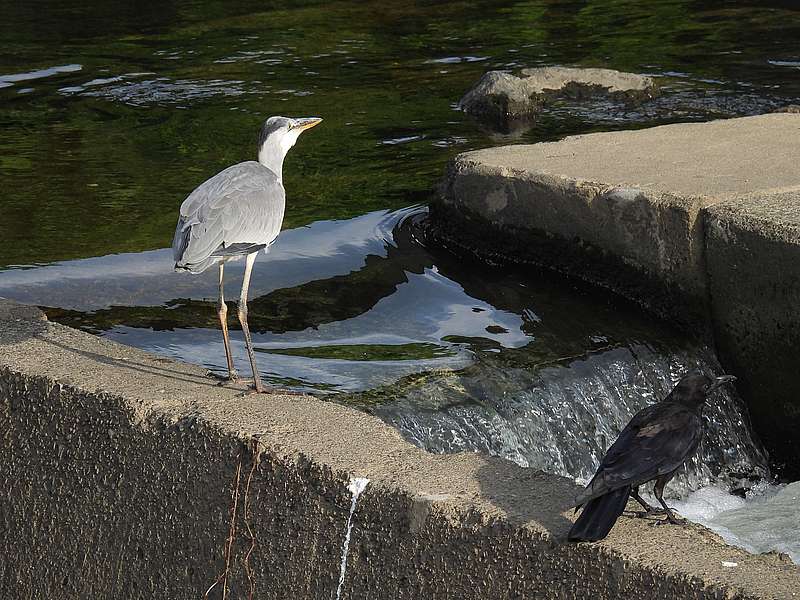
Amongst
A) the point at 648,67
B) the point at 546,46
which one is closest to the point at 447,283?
the point at 648,67

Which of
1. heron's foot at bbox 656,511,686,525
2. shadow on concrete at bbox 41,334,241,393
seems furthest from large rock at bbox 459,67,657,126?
heron's foot at bbox 656,511,686,525

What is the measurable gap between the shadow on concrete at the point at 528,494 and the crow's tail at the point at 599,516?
8 centimetres

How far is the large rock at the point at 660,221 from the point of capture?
5617 millimetres

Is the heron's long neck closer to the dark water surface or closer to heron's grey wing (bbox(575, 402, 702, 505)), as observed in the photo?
the dark water surface

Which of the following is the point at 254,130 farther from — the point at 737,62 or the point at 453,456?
the point at 453,456

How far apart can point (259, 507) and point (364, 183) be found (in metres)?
4.75

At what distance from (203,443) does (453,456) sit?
2.49 feet

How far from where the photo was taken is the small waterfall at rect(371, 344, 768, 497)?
517 centimetres

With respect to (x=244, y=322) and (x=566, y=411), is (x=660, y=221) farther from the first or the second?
(x=244, y=322)

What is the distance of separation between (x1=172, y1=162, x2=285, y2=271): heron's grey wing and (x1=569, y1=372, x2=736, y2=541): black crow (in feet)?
4.99

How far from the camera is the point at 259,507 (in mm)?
3914

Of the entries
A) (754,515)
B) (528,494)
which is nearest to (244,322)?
(528,494)

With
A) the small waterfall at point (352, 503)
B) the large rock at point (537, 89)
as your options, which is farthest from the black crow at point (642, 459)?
the large rock at point (537, 89)

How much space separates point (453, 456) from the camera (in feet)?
12.7
